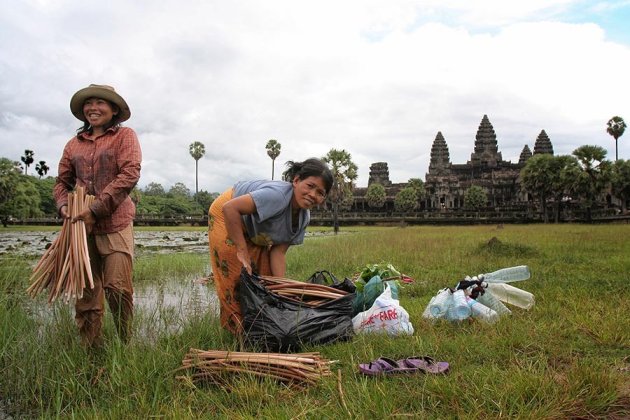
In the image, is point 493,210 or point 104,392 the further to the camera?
point 493,210

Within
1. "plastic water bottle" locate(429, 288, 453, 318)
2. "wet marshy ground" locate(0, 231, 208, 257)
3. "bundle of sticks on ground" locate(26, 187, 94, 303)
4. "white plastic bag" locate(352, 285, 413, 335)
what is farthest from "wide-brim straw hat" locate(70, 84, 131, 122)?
"wet marshy ground" locate(0, 231, 208, 257)

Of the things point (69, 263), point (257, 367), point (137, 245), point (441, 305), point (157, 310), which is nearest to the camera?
point (257, 367)

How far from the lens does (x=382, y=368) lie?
2598 millimetres

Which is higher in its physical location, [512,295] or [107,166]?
[107,166]

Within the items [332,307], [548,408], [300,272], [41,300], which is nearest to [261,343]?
[332,307]

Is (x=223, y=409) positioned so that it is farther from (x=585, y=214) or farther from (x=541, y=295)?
(x=585, y=214)

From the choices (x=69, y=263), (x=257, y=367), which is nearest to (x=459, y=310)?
(x=257, y=367)

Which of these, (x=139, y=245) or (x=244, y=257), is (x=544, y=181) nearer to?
(x=139, y=245)

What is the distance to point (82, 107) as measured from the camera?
348 centimetres

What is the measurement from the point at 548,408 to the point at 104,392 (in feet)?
6.94

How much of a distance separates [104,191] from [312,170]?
52.2 inches

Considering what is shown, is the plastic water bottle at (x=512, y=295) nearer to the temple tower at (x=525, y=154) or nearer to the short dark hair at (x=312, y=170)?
the short dark hair at (x=312, y=170)

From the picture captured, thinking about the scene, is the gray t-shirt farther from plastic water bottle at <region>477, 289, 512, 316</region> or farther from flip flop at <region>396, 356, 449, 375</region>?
plastic water bottle at <region>477, 289, 512, 316</region>

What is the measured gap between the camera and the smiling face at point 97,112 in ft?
11.1
